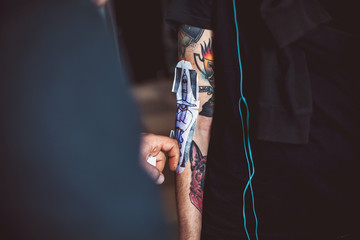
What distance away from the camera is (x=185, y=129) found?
1184 millimetres

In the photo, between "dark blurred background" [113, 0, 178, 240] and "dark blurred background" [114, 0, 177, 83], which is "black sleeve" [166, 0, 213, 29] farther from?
"dark blurred background" [114, 0, 177, 83]

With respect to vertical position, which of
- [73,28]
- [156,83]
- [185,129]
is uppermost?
[73,28]

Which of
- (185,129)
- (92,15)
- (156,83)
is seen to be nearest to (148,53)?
(156,83)

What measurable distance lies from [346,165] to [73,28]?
0.91m

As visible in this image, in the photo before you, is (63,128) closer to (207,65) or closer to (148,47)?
(207,65)

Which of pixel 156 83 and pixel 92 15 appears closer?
pixel 92 15

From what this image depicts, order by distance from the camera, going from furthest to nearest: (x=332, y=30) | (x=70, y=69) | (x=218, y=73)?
(x=218, y=73)
(x=332, y=30)
(x=70, y=69)

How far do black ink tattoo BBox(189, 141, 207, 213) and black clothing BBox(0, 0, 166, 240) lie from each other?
651 mm

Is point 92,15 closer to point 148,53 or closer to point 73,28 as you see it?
point 73,28

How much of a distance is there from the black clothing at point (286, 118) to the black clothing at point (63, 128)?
1.93 feet

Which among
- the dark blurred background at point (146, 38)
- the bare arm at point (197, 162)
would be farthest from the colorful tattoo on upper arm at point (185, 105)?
the dark blurred background at point (146, 38)

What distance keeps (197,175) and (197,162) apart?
47 mm

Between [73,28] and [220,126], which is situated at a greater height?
[73,28]

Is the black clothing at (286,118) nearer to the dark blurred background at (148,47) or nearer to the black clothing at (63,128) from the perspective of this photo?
the black clothing at (63,128)
